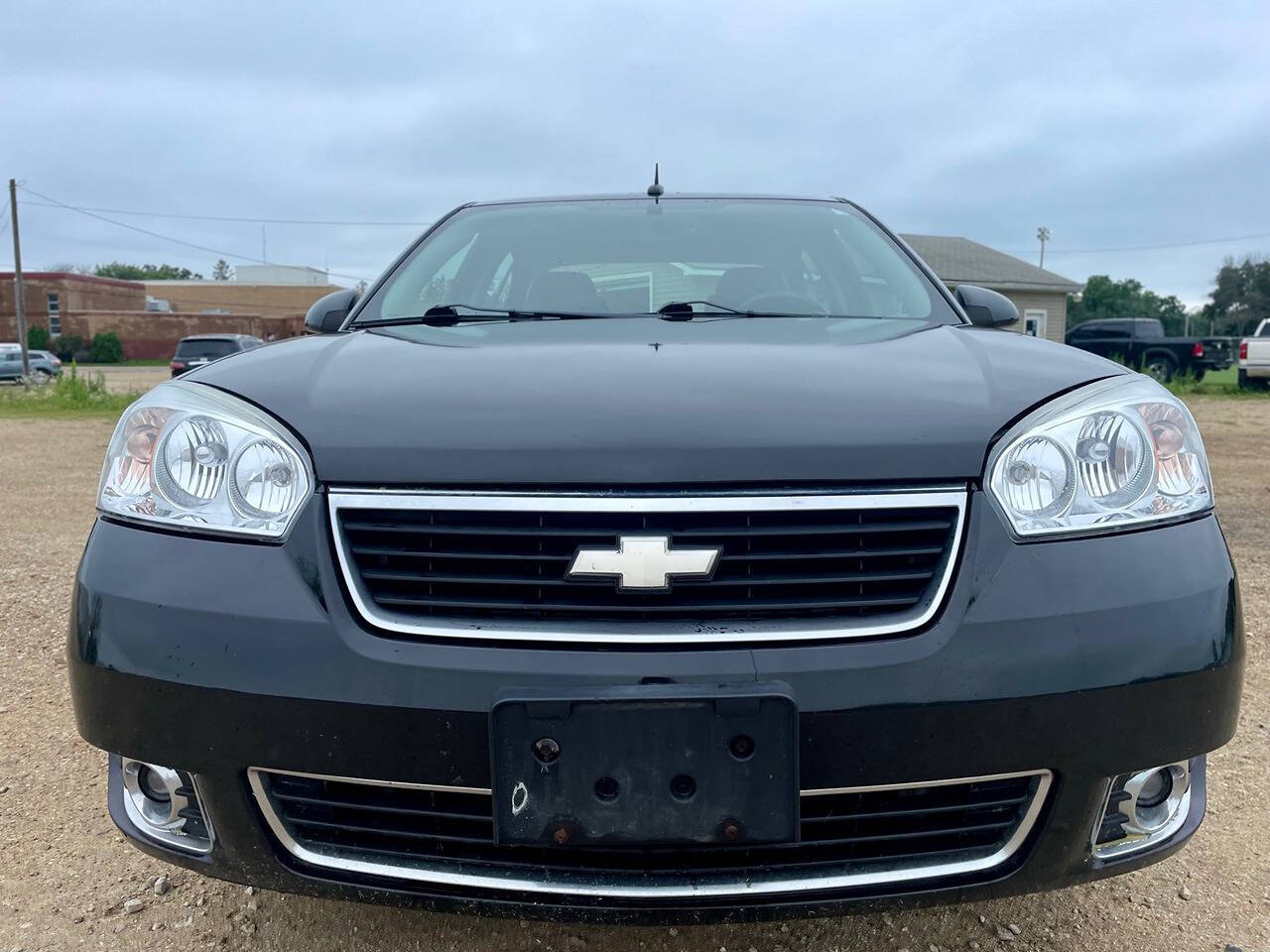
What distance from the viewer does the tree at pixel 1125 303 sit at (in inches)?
2881

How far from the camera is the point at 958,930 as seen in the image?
6.02 ft

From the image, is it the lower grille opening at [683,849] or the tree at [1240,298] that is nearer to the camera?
the lower grille opening at [683,849]

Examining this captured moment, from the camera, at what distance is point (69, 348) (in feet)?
157

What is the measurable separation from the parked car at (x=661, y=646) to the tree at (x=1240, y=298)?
78422mm

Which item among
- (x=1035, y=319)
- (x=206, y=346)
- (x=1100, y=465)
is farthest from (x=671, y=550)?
(x=1035, y=319)

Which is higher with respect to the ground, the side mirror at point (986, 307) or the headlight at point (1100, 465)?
the side mirror at point (986, 307)

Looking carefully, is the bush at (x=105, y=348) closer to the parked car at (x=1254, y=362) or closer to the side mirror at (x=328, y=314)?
the parked car at (x=1254, y=362)

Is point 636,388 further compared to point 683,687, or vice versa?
point 636,388

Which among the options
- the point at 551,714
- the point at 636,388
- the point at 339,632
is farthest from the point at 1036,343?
the point at 339,632

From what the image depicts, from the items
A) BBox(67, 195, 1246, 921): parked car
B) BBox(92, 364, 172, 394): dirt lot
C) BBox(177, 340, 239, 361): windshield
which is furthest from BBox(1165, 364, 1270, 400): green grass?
BBox(92, 364, 172, 394): dirt lot

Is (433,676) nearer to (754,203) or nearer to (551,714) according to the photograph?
(551,714)

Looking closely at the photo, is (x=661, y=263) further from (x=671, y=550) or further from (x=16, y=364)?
(x=16, y=364)

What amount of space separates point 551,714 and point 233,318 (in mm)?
56441

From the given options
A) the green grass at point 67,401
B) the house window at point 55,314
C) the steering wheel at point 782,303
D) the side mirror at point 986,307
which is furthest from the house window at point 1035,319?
the house window at point 55,314
